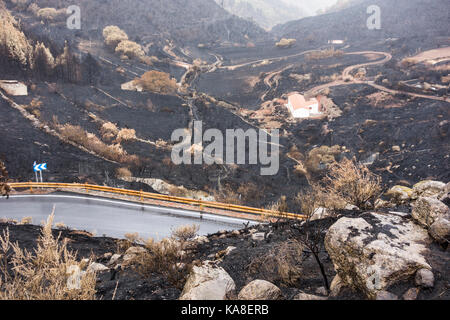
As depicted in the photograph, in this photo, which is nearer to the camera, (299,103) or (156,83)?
(299,103)

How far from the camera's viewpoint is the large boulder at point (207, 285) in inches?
162

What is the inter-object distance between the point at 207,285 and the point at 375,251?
2529 millimetres

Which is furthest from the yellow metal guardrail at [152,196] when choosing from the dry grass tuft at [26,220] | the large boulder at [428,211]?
the large boulder at [428,211]

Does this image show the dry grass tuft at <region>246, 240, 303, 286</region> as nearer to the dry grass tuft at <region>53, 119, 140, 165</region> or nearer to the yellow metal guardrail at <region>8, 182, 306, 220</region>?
the yellow metal guardrail at <region>8, 182, 306, 220</region>

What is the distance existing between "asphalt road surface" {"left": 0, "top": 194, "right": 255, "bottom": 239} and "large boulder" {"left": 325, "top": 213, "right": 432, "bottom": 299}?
6.97 metres

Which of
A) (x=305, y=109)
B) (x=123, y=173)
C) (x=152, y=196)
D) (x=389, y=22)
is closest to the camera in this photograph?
(x=152, y=196)

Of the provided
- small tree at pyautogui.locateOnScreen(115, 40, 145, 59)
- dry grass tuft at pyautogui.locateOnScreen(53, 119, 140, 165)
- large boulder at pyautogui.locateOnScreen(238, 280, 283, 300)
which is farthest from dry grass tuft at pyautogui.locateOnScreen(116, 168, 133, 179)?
small tree at pyautogui.locateOnScreen(115, 40, 145, 59)

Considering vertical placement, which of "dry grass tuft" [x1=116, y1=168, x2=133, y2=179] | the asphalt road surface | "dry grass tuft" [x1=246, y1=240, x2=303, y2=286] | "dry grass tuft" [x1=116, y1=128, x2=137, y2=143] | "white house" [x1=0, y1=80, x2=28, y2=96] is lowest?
the asphalt road surface

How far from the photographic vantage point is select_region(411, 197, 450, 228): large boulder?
480cm

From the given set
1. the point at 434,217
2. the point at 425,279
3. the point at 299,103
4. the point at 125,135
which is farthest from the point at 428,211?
the point at 299,103

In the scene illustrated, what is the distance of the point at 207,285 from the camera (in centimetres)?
432

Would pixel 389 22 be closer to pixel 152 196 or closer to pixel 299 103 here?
pixel 299 103
